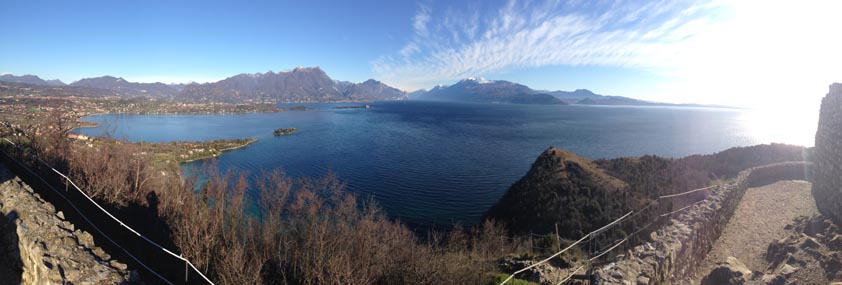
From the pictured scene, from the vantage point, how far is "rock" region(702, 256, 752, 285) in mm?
10867

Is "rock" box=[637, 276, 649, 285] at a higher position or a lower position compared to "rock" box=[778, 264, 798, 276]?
lower

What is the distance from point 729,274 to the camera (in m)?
11.2

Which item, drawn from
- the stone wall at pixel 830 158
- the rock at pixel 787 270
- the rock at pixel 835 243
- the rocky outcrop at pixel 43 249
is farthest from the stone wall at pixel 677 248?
the rocky outcrop at pixel 43 249

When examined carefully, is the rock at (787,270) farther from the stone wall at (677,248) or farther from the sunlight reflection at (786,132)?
the sunlight reflection at (786,132)

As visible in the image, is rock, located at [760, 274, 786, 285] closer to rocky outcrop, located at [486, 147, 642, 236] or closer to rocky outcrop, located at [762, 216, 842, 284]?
rocky outcrop, located at [762, 216, 842, 284]

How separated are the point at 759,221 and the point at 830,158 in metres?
3.83

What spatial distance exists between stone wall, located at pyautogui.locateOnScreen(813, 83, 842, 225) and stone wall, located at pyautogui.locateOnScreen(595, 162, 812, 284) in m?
3.07

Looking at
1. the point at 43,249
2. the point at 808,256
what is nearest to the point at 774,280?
the point at 808,256

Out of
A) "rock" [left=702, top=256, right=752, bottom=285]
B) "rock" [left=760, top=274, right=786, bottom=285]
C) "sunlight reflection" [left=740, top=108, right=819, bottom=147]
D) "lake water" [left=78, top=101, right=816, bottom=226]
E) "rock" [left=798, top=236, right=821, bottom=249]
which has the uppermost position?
"sunlight reflection" [left=740, top=108, right=819, bottom=147]

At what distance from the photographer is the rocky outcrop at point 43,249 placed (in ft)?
30.3

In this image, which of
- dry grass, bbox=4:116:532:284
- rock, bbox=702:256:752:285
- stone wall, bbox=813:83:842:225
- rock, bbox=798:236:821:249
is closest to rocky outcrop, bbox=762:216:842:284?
rock, bbox=798:236:821:249

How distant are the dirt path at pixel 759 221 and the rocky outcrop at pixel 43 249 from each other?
20.0 meters

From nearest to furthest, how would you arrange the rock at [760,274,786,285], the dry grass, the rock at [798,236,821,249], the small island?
the rock at [760,274,786,285] → the rock at [798,236,821,249] → the dry grass → the small island

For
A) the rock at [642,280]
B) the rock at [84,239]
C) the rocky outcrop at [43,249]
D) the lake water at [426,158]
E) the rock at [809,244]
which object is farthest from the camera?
the lake water at [426,158]
